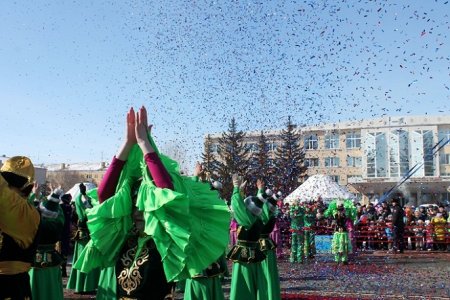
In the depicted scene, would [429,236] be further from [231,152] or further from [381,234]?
[231,152]

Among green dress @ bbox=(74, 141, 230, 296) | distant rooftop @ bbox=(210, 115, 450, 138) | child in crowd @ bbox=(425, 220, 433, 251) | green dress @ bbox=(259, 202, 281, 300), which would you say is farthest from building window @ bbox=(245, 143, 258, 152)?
green dress @ bbox=(74, 141, 230, 296)

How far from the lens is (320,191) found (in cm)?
2808

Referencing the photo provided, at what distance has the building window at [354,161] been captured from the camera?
225ft

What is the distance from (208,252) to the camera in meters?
3.17

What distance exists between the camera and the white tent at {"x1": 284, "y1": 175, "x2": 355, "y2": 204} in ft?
90.7

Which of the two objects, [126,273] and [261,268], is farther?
[261,268]

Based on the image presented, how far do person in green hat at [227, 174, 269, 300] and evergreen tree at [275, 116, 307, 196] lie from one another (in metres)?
46.6

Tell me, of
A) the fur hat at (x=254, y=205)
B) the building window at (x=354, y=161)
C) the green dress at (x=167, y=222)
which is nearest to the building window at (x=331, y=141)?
the building window at (x=354, y=161)

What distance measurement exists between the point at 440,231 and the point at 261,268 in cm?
1572

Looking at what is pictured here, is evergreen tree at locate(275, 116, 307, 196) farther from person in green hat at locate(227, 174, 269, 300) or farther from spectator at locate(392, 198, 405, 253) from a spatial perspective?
person in green hat at locate(227, 174, 269, 300)

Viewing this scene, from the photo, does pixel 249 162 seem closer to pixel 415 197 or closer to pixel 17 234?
pixel 415 197

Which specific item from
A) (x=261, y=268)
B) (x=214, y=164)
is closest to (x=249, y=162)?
(x=214, y=164)

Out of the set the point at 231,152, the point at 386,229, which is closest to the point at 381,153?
the point at 231,152

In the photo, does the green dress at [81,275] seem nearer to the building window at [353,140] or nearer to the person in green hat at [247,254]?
the person in green hat at [247,254]
